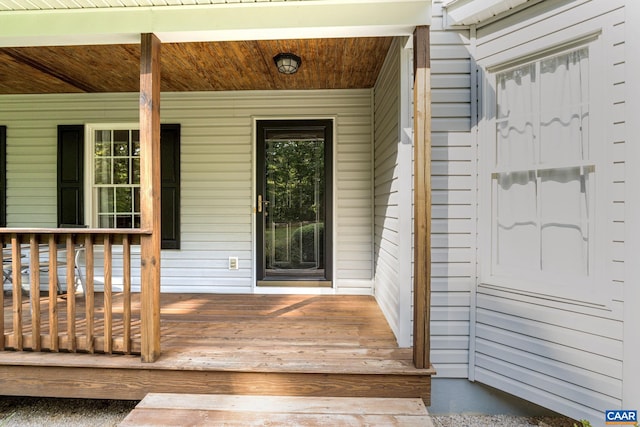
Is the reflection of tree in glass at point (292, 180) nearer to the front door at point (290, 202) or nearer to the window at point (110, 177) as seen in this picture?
the front door at point (290, 202)

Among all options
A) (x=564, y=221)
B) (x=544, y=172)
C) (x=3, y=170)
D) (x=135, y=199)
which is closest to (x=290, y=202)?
(x=135, y=199)

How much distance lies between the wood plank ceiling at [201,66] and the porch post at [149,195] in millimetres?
844

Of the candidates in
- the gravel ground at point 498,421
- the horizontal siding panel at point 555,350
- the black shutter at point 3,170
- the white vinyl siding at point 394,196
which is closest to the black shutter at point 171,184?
the black shutter at point 3,170

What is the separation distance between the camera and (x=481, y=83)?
2332 millimetres

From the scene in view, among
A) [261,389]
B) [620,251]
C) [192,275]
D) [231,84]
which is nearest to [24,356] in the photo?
[261,389]

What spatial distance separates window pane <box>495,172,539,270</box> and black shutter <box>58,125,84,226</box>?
4.44 m

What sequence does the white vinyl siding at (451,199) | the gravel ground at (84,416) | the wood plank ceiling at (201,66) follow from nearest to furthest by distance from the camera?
the gravel ground at (84,416)
the white vinyl siding at (451,199)
the wood plank ceiling at (201,66)

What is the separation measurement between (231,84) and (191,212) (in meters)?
1.58

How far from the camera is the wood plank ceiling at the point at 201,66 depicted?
2.84m

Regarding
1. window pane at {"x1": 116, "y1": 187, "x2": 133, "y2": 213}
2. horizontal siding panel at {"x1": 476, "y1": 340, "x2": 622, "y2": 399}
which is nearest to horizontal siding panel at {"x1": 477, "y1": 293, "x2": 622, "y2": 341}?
horizontal siding panel at {"x1": 476, "y1": 340, "x2": 622, "y2": 399}

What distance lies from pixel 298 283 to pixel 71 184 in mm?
2978

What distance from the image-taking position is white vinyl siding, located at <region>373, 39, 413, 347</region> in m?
2.36

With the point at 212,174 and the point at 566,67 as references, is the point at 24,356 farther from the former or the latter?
the point at 566,67

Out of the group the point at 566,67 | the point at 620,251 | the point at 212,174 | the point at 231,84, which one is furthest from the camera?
the point at 212,174
